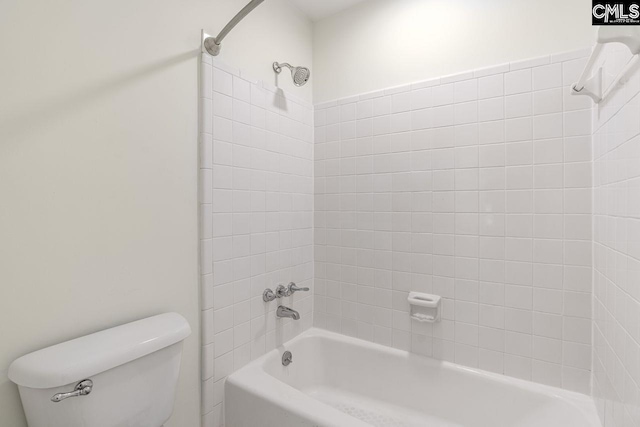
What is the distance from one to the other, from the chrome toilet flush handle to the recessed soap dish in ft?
4.60

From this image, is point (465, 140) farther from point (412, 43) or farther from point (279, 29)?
point (279, 29)

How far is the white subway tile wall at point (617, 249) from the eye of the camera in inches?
34.0

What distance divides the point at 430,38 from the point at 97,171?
1.74m

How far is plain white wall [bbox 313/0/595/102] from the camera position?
4.73 ft

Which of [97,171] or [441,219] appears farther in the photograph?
[441,219]

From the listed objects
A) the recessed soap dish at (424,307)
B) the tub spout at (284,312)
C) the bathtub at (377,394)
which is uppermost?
the recessed soap dish at (424,307)

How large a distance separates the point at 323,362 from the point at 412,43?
200cm

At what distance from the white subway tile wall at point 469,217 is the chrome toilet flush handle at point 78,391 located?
1392 mm

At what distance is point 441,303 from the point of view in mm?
1701

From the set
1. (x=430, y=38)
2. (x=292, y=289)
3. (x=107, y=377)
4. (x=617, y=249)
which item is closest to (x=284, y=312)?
(x=292, y=289)

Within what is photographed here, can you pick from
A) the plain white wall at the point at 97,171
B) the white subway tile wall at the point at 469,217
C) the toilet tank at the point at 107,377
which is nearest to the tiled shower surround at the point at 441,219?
the white subway tile wall at the point at 469,217

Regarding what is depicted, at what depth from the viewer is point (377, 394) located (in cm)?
183

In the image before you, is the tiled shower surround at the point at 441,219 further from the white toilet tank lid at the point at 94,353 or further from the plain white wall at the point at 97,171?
the white toilet tank lid at the point at 94,353

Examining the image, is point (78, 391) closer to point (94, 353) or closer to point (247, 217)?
point (94, 353)
